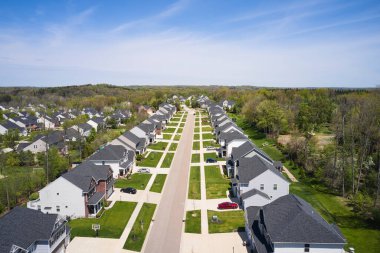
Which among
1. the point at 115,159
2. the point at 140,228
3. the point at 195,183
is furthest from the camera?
the point at 115,159

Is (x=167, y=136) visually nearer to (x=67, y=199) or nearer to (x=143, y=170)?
(x=143, y=170)

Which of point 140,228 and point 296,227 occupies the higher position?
point 296,227

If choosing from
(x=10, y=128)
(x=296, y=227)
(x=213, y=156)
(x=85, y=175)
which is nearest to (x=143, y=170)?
(x=213, y=156)

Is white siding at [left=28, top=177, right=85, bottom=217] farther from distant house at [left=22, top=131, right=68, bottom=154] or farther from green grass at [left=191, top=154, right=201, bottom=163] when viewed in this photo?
distant house at [left=22, top=131, right=68, bottom=154]

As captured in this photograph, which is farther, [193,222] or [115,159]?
[115,159]

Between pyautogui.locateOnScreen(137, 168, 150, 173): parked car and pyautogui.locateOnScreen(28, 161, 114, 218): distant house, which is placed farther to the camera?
pyautogui.locateOnScreen(137, 168, 150, 173): parked car

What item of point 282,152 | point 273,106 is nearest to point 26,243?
point 282,152

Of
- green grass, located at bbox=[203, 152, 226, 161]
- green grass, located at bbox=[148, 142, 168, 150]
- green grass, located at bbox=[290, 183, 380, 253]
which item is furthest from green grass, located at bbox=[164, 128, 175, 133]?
green grass, located at bbox=[290, 183, 380, 253]

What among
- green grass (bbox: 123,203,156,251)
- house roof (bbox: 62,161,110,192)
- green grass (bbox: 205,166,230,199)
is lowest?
green grass (bbox: 123,203,156,251)
